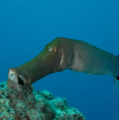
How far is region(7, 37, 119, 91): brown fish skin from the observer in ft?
7.57

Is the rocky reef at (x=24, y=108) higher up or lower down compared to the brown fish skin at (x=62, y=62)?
lower down

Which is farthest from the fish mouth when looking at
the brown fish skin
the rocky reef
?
the rocky reef

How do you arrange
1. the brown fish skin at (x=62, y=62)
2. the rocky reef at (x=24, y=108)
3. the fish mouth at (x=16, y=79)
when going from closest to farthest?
the fish mouth at (x=16, y=79) → the brown fish skin at (x=62, y=62) → the rocky reef at (x=24, y=108)

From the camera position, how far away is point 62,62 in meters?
3.10

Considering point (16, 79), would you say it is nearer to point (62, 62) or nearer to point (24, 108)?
point (24, 108)

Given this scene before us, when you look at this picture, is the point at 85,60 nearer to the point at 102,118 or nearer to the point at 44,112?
the point at 44,112

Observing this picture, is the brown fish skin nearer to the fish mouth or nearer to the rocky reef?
the fish mouth

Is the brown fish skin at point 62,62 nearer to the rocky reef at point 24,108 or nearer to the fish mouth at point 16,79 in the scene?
the fish mouth at point 16,79

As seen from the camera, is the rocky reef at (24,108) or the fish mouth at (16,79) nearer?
the fish mouth at (16,79)

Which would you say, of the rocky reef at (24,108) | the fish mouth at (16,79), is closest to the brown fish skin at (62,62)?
the fish mouth at (16,79)

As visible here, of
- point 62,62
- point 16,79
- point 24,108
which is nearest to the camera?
point 16,79

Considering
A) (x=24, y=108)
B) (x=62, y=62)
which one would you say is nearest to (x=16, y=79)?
(x=24, y=108)

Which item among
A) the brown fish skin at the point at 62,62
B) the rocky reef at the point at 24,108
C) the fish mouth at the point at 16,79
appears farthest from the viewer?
the rocky reef at the point at 24,108

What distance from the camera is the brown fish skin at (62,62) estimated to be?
7.57 ft
